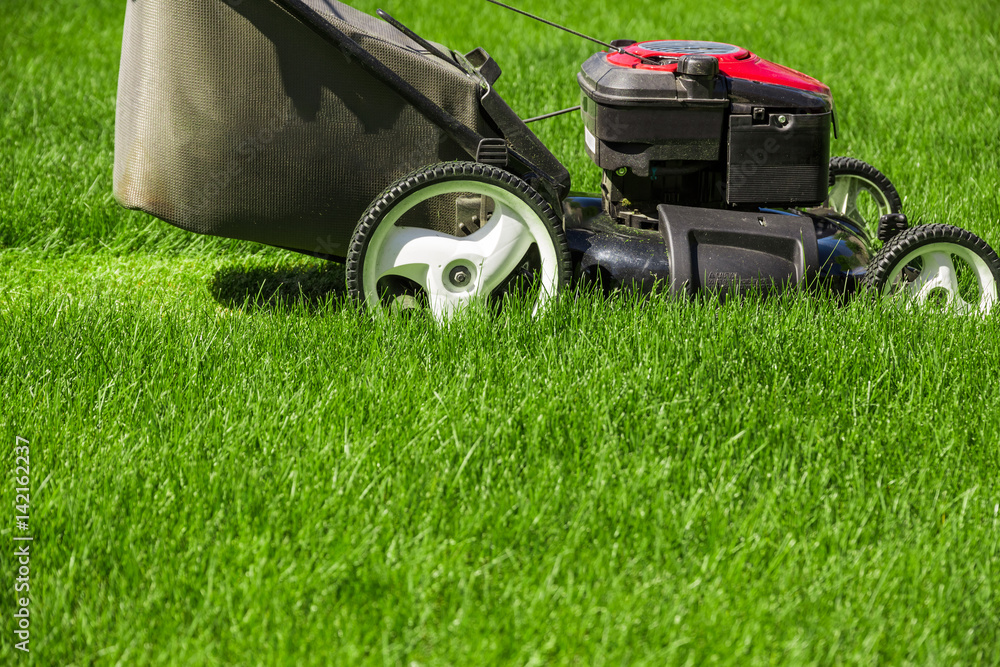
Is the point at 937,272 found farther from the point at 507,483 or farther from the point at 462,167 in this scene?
the point at 507,483

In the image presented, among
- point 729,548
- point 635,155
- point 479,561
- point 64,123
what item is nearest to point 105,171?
point 64,123

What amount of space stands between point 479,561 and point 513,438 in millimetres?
356

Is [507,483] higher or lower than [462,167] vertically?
lower

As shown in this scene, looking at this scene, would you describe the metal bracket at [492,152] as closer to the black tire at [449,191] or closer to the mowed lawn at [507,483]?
the black tire at [449,191]

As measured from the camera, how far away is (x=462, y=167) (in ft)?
7.93

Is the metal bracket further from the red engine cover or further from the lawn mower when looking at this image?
the red engine cover

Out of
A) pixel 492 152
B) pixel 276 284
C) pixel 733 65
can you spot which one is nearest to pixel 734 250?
pixel 733 65

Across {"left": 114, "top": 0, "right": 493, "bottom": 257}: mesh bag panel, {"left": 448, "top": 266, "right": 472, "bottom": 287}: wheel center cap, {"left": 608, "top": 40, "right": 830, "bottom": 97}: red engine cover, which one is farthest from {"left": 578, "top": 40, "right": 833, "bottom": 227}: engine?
{"left": 448, "top": 266, "right": 472, "bottom": 287}: wheel center cap

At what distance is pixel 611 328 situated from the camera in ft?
7.97

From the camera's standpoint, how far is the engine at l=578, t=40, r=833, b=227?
264 centimetres

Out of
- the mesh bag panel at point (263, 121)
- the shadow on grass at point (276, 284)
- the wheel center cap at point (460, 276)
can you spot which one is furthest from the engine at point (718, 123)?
the shadow on grass at point (276, 284)
